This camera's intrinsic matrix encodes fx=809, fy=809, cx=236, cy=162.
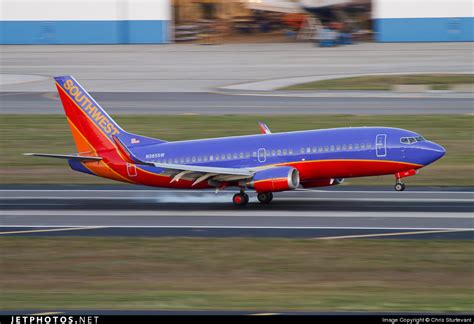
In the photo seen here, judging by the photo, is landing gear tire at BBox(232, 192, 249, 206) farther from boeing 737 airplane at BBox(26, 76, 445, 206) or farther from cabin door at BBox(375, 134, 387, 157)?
cabin door at BBox(375, 134, 387, 157)

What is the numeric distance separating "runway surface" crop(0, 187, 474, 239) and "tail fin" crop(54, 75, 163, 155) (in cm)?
286

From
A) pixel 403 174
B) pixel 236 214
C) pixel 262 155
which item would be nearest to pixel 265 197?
pixel 262 155

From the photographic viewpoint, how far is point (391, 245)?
2941 cm

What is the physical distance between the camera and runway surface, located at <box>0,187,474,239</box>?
1278 inches

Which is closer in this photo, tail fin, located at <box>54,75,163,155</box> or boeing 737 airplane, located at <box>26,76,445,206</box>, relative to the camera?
boeing 737 airplane, located at <box>26,76,445,206</box>

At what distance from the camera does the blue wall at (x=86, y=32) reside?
118 metres

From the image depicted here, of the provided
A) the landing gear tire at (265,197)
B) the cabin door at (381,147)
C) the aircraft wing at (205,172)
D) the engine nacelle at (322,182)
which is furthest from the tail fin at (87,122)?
the cabin door at (381,147)

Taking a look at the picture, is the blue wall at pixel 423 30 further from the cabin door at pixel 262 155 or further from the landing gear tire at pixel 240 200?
the landing gear tire at pixel 240 200

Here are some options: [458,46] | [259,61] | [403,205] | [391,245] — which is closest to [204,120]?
[403,205]

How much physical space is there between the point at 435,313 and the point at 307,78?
67.8m

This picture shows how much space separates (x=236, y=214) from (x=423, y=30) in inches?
3329

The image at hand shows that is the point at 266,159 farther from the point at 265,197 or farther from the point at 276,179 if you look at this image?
the point at 265,197

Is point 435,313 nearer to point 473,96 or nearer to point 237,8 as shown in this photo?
point 473,96

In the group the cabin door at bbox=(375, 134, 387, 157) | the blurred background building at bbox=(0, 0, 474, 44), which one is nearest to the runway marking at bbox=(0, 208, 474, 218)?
the cabin door at bbox=(375, 134, 387, 157)
